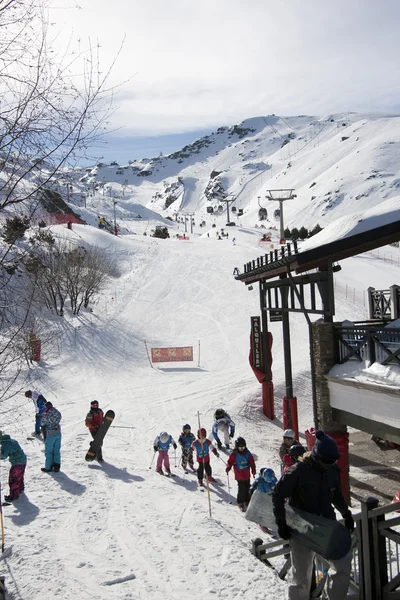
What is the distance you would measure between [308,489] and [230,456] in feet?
17.3

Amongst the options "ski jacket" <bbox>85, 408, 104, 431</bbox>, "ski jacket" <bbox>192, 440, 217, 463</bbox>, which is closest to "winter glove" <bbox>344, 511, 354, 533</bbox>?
"ski jacket" <bbox>192, 440, 217, 463</bbox>

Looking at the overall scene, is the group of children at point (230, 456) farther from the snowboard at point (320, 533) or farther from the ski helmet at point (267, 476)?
the snowboard at point (320, 533)

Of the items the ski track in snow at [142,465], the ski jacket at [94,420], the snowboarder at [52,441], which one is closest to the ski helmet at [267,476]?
the ski track in snow at [142,465]

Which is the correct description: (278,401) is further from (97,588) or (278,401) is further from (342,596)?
(342,596)

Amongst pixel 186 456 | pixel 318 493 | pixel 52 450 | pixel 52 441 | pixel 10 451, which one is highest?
pixel 318 493

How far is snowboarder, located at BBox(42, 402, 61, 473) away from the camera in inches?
408

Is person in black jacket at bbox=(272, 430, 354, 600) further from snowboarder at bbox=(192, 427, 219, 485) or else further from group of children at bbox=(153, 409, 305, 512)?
snowboarder at bbox=(192, 427, 219, 485)

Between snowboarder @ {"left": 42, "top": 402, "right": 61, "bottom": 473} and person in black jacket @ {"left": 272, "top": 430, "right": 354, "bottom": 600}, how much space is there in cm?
715

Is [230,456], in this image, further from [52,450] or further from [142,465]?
[52,450]

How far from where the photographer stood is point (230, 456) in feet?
30.9

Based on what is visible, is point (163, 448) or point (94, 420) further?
point (94, 420)

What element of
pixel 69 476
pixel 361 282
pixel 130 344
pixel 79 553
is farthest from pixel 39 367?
pixel 361 282

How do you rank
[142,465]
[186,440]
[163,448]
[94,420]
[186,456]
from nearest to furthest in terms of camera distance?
[163,448]
[186,440]
[186,456]
[142,465]
[94,420]

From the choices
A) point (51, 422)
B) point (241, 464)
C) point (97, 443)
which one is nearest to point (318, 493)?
point (241, 464)
